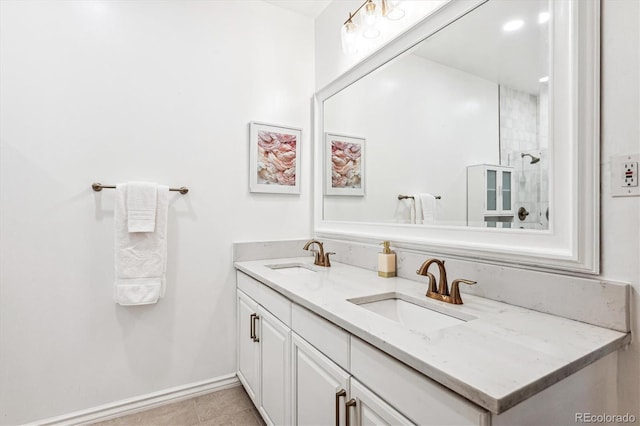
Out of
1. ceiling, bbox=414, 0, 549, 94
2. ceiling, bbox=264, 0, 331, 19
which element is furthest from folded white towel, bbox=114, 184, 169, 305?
ceiling, bbox=414, 0, 549, 94

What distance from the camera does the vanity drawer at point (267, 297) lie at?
4.59ft

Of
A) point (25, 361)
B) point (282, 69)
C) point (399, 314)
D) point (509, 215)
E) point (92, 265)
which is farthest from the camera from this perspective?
point (282, 69)

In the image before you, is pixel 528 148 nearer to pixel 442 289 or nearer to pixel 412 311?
pixel 442 289

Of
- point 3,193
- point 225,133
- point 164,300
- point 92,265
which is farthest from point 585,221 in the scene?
point 3,193

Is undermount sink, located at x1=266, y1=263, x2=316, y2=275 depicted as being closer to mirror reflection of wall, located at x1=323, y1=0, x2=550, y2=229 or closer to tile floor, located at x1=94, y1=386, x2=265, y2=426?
mirror reflection of wall, located at x1=323, y1=0, x2=550, y2=229

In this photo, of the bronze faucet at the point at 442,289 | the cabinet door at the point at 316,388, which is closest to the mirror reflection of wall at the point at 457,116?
the bronze faucet at the point at 442,289

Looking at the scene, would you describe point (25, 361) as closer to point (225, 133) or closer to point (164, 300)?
point (164, 300)

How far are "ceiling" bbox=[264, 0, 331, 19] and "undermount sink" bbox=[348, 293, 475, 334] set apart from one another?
204 cm

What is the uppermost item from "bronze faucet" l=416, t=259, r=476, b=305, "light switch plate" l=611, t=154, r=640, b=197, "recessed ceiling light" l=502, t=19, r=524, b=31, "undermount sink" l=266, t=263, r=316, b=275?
"recessed ceiling light" l=502, t=19, r=524, b=31

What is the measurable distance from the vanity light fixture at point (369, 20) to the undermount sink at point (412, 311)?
1.38m

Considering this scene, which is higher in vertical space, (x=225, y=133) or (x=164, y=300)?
(x=225, y=133)

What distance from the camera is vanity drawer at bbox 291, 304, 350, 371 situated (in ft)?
3.33

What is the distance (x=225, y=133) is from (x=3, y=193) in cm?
115

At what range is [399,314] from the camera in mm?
1314
